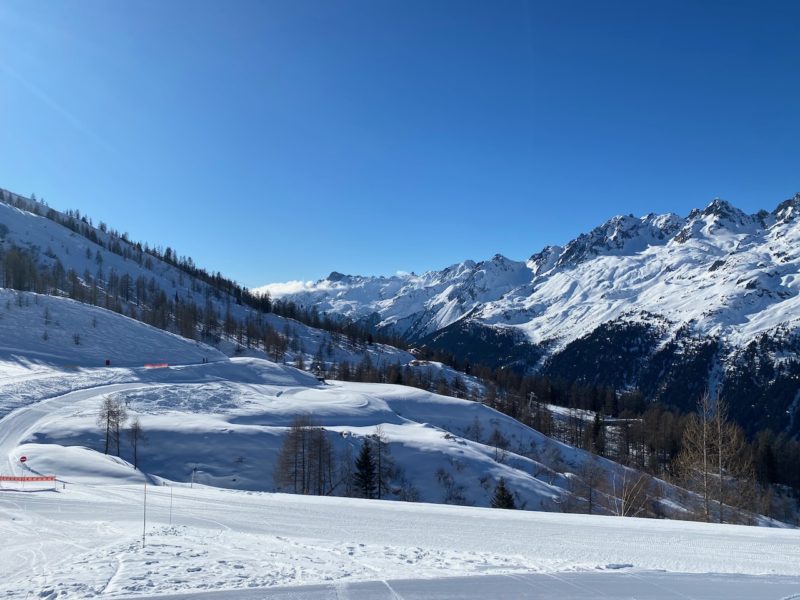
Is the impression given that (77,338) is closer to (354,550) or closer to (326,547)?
(326,547)

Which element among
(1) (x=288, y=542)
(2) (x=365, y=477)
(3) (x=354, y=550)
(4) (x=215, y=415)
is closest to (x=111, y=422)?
(4) (x=215, y=415)

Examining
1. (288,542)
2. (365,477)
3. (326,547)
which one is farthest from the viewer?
(365,477)

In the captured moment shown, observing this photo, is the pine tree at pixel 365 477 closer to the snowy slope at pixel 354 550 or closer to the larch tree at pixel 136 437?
the larch tree at pixel 136 437

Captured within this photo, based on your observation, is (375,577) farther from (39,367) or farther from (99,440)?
(39,367)

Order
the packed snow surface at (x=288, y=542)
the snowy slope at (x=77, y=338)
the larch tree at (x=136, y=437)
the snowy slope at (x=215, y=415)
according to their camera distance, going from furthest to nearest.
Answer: the snowy slope at (x=77, y=338), the snowy slope at (x=215, y=415), the larch tree at (x=136, y=437), the packed snow surface at (x=288, y=542)

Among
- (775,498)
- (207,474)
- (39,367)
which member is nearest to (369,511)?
(207,474)

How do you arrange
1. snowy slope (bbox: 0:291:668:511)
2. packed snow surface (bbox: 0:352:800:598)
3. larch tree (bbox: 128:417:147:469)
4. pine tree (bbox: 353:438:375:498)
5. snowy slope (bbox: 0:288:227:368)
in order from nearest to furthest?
1. packed snow surface (bbox: 0:352:800:598)
2. larch tree (bbox: 128:417:147:469)
3. pine tree (bbox: 353:438:375:498)
4. snowy slope (bbox: 0:291:668:511)
5. snowy slope (bbox: 0:288:227:368)

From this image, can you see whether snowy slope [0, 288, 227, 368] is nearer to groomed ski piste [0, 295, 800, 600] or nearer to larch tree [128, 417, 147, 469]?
larch tree [128, 417, 147, 469]

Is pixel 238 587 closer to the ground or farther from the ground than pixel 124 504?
farther from the ground

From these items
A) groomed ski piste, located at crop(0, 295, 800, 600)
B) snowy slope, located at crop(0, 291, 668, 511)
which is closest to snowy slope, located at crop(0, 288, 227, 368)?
snowy slope, located at crop(0, 291, 668, 511)

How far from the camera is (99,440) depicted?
4688cm

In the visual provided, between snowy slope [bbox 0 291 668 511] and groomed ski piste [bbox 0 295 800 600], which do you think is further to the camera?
snowy slope [bbox 0 291 668 511]

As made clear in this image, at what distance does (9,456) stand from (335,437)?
3114 cm

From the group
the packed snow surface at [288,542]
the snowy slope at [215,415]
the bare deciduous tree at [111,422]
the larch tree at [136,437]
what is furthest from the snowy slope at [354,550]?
the bare deciduous tree at [111,422]
